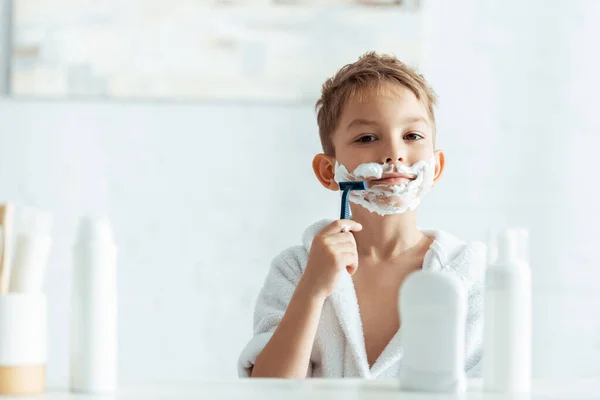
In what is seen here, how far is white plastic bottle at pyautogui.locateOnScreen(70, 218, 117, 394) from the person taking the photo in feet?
2.28

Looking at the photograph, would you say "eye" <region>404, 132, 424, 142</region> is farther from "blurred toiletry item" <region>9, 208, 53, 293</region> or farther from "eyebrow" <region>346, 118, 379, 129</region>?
"blurred toiletry item" <region>9, 208, 53, 293</region>

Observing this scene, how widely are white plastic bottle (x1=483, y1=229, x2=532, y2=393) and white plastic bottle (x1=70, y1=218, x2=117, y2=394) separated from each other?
0.32 metres

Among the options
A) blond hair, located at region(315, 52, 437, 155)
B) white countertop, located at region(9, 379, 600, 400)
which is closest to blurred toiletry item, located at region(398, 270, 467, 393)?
white countertop, located at region(9, 379, 600, 400)

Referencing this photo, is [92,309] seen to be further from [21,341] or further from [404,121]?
[404,121]

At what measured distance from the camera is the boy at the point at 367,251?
109 cm

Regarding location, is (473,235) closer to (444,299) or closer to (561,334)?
(561,334)

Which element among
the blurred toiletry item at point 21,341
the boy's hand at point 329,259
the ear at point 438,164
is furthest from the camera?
the ear at point 438,164

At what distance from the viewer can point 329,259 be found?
3.53 ft

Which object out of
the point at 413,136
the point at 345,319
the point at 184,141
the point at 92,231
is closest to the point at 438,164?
the point at 413,136

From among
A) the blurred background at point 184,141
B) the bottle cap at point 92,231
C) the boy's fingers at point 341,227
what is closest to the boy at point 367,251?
the boy's fingers at point 341,227

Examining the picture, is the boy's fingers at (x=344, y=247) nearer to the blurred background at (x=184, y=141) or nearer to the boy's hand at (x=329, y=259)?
the boy's hand at (x=329, y=259)

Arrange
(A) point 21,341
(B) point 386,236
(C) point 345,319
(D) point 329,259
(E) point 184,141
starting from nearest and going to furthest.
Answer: (A) point 21,341
(D) point 329,259
(C) point 345,319
(B) point 386,236
(E) point 184,141

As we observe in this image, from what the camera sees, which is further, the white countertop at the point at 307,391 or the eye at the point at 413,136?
the eye at the point at 413,136

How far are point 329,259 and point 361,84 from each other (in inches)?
13.3
